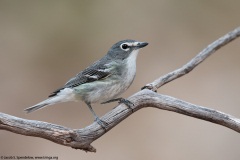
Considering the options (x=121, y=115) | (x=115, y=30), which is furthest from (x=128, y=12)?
(x=121, y=115)

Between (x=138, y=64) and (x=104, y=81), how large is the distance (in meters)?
4.59

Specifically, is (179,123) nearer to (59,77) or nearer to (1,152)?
(59,77)

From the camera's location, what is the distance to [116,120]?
5.43 m

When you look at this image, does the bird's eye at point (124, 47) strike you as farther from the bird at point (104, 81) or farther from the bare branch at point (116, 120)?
the bare branch at point (116, 120)

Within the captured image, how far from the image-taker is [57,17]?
1062 cm

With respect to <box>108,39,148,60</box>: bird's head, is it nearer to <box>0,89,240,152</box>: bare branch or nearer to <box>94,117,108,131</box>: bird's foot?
<box>0,89,240,152</box>: bare branch

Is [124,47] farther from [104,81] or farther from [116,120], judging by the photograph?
[116,120]

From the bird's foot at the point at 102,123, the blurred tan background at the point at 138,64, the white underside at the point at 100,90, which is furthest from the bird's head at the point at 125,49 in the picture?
the blurred tan background at the point at 138,64

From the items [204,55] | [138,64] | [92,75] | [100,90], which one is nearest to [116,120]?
[100,90]

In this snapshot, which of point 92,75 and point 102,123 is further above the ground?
point 92,75

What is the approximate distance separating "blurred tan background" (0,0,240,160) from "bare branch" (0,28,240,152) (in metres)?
3.18

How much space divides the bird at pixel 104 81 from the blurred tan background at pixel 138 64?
275cm

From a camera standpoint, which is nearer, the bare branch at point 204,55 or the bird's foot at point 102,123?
the bird's foot at point 102,123

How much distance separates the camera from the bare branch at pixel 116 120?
16.0 feet
